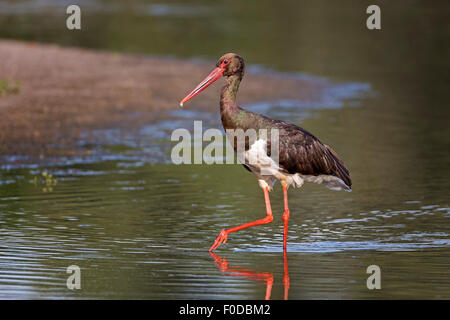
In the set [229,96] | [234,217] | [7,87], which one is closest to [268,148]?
[229,96]

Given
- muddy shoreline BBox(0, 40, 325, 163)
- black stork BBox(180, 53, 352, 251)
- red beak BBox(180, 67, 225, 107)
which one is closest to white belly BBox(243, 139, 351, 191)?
black stork BBox(180, 53, 352, 251)

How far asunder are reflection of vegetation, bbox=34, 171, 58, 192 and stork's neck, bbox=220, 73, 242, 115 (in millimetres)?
3289

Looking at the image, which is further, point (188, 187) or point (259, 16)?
point (259, 16)

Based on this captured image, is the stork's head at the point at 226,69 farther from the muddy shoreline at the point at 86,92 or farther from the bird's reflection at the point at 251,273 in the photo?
the muddy shoreline at the point at 86,92


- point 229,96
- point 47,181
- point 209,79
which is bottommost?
point 47,181

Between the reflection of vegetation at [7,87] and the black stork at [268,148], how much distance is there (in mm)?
7795

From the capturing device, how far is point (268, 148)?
27.5ft

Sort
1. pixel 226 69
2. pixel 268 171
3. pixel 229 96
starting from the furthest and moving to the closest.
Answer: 1. pixel 226 69
2. pixel 268 171
3. pixel 229 96

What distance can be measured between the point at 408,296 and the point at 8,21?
2615 centimetres

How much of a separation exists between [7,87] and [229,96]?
884cm

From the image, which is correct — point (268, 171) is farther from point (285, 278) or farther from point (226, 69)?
point (285, 278)

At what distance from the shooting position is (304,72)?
22.5 metres

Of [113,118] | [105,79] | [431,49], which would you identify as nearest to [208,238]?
[113,118]
